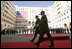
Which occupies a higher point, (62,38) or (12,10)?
(12,10)

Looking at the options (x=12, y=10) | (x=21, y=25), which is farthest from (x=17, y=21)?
(x=12, y=10)

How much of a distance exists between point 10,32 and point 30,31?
4270 mm

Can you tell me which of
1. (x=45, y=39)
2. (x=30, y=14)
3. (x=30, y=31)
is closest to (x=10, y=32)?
(x=30, y=31)

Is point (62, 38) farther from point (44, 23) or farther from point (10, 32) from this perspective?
point (10, 32)

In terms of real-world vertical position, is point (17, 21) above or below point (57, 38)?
above

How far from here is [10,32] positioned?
13.8 metres

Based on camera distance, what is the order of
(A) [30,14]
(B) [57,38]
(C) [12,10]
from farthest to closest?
(C) [12,10]
(A) [30,14]
(B) [57,38]

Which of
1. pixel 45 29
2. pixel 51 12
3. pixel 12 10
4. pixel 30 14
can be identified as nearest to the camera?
pixel 45 29

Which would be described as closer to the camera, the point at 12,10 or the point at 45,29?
the point at 45,29

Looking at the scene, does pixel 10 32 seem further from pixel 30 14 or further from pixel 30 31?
pixel 30 14

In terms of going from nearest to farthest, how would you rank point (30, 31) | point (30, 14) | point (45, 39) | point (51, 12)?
point (45, 39), point (30, 31), point (30, 14), point (51, 12)

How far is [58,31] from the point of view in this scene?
16.0 metres

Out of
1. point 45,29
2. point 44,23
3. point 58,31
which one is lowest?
point 58,31

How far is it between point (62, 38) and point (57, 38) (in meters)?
0.45
